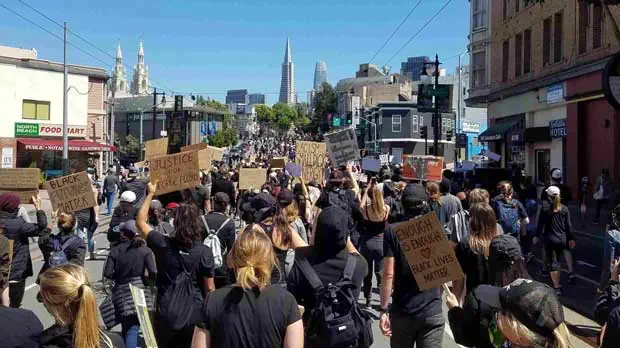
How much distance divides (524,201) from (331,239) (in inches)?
395

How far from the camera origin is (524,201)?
14109mm

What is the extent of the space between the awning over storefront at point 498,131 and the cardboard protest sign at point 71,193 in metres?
28.0

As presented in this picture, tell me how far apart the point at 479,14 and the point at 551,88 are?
1177 centimetres

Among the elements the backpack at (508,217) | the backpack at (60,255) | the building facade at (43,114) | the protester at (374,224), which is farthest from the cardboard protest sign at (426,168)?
the building facade at (43,114)

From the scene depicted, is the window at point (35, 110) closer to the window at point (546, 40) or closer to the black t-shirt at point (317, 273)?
the window at point (546, 40)

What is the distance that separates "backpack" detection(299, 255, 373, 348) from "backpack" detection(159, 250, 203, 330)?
3.58 ft

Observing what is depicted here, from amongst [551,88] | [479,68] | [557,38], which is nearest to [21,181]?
[551,88]

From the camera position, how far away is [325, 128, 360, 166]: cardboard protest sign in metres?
12.8

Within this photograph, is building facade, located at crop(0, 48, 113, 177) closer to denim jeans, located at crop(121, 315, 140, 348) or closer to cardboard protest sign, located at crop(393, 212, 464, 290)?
denim jeans, located at crop(121, 315, 140, 348)

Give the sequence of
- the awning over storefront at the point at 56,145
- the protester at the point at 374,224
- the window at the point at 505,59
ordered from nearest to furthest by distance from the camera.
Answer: the protester at the point at 374,224 → the window at the point at 505,59 → the awning over storefront at the point at 56,145

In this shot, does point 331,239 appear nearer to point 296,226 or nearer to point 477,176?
point 296,226

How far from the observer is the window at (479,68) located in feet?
126

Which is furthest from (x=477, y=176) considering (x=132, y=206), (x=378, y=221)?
(x=132, y=206)

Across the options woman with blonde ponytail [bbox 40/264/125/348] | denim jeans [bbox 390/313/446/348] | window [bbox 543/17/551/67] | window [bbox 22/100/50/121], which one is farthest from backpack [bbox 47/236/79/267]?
window [bbox 22/100/50/121]
